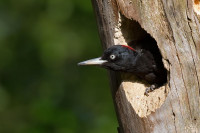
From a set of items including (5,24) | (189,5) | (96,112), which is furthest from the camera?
(5,24)

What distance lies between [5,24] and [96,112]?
2677mm

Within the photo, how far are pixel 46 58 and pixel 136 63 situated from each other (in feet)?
13.8

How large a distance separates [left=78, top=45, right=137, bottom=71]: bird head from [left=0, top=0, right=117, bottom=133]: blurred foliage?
12.8 feet

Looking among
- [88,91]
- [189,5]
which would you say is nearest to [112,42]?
[189,5]

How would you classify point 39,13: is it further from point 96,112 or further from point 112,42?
point 112,42

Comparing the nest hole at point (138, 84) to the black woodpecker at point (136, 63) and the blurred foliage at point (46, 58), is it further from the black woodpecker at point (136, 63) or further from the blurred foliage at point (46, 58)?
the blurred foliage at point (46, 58)

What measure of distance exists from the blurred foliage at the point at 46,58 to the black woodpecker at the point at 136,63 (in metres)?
3.72

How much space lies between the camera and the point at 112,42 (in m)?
4.63

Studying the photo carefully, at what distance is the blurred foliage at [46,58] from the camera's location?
8.88 meters

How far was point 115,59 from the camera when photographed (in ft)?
15.3

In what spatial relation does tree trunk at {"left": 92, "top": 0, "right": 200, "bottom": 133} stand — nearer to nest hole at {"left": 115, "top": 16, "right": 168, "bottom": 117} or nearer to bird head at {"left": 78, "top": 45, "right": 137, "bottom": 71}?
nest hole at {"left": 115, "top": 16, "right": 168, "bottom": 117}

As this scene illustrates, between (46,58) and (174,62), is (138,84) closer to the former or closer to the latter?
(174,62)

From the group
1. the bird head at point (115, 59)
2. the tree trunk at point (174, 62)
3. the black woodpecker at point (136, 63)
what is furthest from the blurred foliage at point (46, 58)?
the tree trunk at point (174, 62)

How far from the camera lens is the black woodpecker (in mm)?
4641
